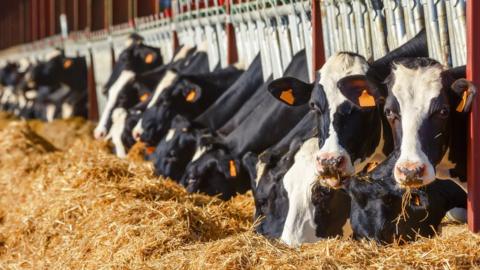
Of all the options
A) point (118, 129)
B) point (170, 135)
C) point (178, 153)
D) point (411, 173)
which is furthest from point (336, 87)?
point (118, 129)

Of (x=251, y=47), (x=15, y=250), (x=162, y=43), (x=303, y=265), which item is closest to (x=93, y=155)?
(x=15, y=250)

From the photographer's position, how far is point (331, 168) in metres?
5.77

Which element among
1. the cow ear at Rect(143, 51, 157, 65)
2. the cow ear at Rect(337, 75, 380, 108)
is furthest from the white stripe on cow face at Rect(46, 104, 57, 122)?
the cow ear at Rect(337, 75, 380, 108)

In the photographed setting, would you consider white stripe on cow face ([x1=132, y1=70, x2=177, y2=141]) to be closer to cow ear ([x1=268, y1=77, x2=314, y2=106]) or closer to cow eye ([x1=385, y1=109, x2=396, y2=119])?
cow ear ([x1=268, y1=77, x2=314, y2=106])

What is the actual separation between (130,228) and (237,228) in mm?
Result: 875

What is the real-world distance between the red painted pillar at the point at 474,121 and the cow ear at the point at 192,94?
4.84 m

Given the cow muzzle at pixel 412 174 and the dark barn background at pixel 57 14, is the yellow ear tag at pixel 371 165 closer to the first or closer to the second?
the cow muzzle at pixel 412 174

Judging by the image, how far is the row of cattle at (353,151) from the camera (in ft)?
18.0

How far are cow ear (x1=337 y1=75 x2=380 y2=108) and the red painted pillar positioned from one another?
22.7 inches

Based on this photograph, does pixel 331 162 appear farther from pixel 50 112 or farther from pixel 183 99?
pixel 50 112

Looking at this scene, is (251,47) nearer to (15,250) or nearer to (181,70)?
(181,70)

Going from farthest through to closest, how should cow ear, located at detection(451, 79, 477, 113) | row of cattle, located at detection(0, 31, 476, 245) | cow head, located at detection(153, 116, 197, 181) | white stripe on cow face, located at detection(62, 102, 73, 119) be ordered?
1. white stripe on cow face, located at detection(62, 102, 73, 119)
2. cow head, located at detection(153, 116, 197, 181)
3. row of cattle, located at detection(0, 31, 476, 245)
4. cow ear, located at detection(451, 79, 477, 113)

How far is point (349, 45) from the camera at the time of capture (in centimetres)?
800

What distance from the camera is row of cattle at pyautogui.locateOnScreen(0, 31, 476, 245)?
5484 mm
